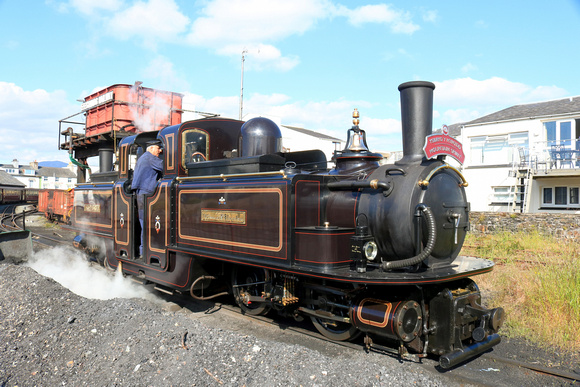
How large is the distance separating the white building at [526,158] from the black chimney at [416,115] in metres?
13.8

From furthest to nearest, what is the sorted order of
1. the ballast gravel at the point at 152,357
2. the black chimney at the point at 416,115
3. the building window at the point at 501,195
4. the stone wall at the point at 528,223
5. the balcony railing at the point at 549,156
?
the building window at the point at 501,195 → the balcony railing at the point at 549,156 → the stone wall at the point at 528,223 → the black chimney at the point at 416,115 → the ballast gravel at the point at 152,357

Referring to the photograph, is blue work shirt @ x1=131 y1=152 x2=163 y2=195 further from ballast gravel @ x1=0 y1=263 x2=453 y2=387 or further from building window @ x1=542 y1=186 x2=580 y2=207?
building window @ x1=542 y1=186 x2=580 y2=207

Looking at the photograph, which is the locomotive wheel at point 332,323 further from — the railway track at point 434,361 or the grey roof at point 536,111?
the grey roof at point 536,111

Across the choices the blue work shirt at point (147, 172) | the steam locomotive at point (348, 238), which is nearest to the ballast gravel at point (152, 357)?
the steam locomotive at point (348, 238)

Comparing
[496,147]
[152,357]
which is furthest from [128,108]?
[496,147]

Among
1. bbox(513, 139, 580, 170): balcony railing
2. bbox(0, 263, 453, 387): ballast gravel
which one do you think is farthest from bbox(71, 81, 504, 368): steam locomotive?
bbox(513, 139, 580, 170): balcony railing

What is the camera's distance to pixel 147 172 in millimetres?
6719

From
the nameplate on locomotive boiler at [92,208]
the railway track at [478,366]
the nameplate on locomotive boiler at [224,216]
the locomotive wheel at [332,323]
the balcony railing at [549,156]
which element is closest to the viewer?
the railway track at [478,366]

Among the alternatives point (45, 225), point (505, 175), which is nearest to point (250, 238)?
point (505, 175)

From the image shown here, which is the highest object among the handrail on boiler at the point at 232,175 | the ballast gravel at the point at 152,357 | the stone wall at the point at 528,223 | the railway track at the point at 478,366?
the handrail on boiler at the point at 232,175

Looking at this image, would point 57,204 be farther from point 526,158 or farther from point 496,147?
point 526,158

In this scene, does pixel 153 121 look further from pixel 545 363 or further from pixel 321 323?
pixel 545 363

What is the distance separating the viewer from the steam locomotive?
420 centimetres

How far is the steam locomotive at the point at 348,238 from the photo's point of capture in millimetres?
4203
